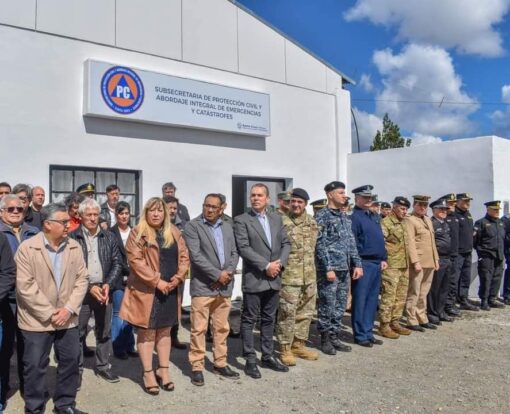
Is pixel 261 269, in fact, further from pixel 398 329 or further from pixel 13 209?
pixel 398 329

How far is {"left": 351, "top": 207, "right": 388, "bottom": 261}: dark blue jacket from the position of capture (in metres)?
6.49

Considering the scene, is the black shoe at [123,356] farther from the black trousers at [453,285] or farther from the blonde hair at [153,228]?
the black trousers at [453,285]

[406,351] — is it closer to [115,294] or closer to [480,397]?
[480,397]

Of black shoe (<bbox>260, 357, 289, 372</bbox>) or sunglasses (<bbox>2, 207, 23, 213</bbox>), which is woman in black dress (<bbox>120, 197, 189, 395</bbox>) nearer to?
sunglasses (<bbox>2, 207, 23, 213</bbox>)

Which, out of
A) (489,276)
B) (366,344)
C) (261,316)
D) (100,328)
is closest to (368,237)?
(366,344)

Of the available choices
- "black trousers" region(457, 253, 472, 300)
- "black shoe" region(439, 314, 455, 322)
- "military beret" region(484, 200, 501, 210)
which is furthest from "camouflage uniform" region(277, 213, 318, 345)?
"military beret" region(484, 200, 501, 210)

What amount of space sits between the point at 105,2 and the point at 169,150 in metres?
2.44

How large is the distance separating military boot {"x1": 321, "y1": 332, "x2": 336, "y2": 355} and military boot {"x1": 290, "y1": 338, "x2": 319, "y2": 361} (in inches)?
7.6

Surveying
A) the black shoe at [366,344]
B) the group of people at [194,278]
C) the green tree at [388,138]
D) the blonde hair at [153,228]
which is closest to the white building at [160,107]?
A: the group of people at [194,278]

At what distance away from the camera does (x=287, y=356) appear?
546 centimetres

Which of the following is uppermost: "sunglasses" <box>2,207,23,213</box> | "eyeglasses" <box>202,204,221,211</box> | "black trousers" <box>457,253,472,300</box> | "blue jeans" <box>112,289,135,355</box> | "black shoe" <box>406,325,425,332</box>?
"eyeglasses" <box>202,204,221,211</box>

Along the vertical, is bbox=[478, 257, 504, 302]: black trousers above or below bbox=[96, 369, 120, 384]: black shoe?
above

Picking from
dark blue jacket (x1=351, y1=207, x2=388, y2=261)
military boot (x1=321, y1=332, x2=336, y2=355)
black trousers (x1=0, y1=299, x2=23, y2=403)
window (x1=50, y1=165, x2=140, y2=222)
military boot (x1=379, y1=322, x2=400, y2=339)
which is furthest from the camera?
window (x1=50, y1=165, x2=140, y2=222)

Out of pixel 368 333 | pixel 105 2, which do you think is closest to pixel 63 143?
pixel 105 2
